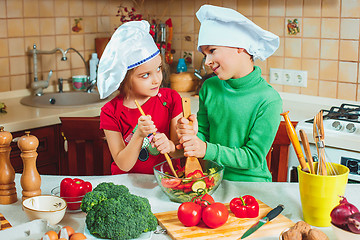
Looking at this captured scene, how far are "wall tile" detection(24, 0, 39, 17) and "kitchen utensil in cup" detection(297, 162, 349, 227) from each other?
2.23 m

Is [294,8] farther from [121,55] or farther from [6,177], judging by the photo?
[6,177]

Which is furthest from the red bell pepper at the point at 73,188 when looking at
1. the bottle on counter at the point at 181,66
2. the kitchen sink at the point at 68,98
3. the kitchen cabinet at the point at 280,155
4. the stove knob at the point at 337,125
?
the bottle on counter at the point at 181,66

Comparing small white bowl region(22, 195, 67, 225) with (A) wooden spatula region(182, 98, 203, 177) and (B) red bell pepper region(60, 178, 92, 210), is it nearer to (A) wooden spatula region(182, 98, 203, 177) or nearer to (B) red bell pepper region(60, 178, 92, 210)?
(B) red bell pepper region(60, 178, 92, 210)

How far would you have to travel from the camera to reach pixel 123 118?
5.49 ft

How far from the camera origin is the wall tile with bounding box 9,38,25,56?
9.40ft

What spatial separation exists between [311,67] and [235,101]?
130 centimetres

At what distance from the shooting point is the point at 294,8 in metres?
2.70

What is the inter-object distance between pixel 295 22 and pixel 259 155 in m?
1.45

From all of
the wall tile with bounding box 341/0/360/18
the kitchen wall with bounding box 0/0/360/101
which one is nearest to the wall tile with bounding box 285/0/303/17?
the kitchen wall with bounding box 0/0/360/101

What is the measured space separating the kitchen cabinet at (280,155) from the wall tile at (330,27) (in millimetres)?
836

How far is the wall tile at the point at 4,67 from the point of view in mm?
2842

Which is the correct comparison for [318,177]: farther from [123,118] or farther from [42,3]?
[42,3]

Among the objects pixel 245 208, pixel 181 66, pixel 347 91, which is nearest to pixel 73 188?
pixel 245 208

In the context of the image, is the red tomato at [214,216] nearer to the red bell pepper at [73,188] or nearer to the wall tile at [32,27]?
the red bell pepper at [73,188]
